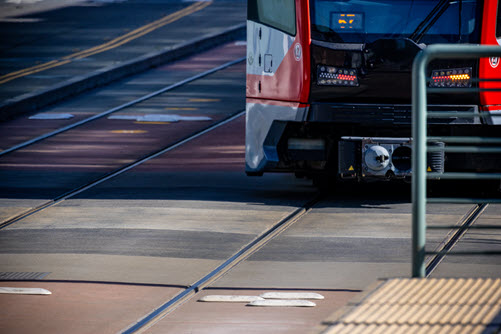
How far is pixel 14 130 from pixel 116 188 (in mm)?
6411

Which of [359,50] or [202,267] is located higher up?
[359,50]

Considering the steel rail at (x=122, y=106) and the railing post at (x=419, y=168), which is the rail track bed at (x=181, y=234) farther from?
the railing post at (x=419, y=168)

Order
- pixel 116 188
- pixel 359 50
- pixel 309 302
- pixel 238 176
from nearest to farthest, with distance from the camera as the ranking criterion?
1. pixel 309 302
2. pixel 359 50
3. pixel 116 188
4. pixel 238 176

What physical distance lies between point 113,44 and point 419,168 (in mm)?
26027

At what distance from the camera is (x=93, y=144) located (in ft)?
59.5

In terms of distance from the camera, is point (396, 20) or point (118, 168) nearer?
point (396, 20)

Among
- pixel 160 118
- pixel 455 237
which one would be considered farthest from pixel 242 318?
pixel 160 118

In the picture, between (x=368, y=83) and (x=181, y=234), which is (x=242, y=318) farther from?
(x=368, y=83)

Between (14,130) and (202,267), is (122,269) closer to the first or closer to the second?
(202,267)

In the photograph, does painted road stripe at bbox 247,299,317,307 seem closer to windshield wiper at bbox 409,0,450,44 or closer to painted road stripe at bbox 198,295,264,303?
painted road stripe at bbox 198,295,264,303

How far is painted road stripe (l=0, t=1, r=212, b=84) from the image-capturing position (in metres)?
27.1

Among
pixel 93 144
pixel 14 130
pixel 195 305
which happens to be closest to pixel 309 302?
pixel 195 305

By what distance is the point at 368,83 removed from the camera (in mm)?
12742

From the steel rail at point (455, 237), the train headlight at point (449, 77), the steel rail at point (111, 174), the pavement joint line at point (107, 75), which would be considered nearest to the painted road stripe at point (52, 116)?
the pavement joint line at point (107, 75)
